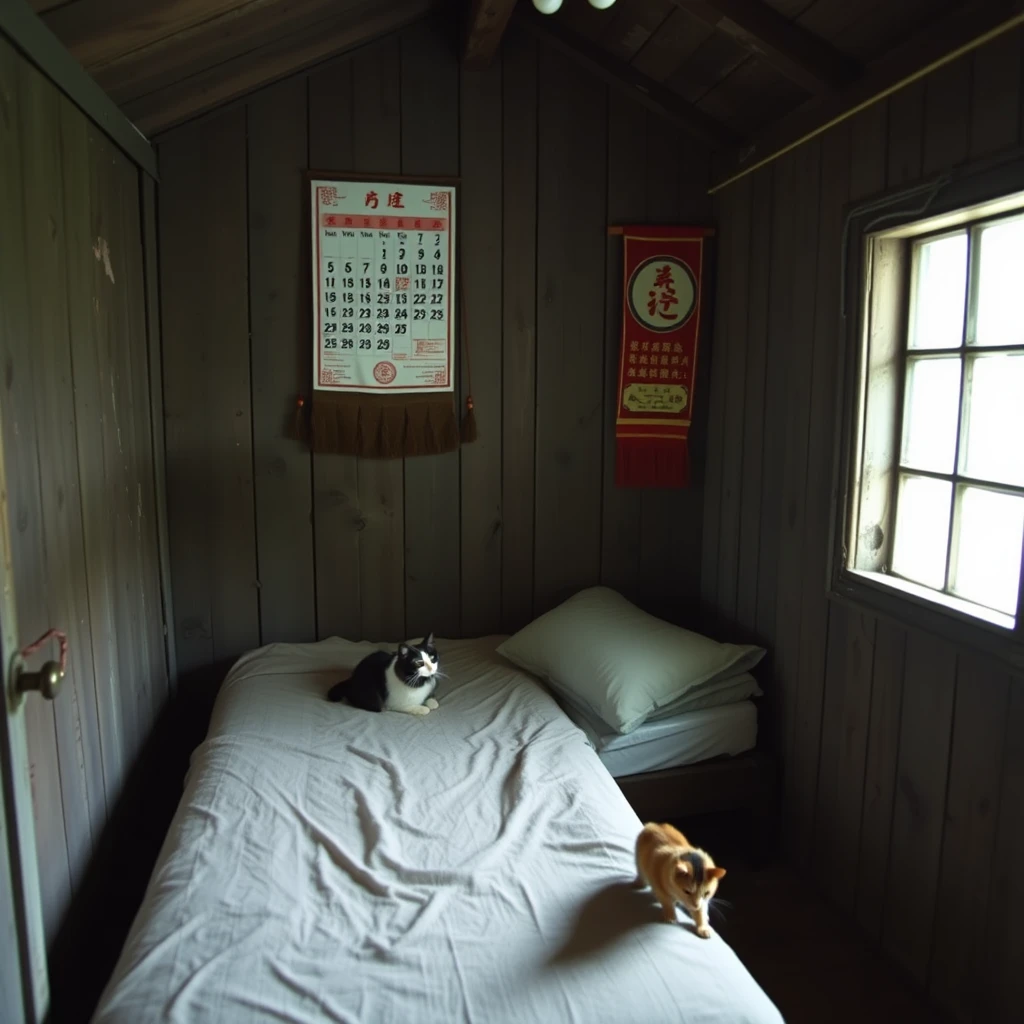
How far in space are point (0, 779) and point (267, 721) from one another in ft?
3.30

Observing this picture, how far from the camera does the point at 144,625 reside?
230 cm

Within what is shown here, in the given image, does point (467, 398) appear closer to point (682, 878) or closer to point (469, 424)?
point (469, 424)

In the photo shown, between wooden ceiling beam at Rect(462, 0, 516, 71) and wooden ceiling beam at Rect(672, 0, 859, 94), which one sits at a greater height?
wooden ceiling beam at Rect(462, 0, 516, 71)

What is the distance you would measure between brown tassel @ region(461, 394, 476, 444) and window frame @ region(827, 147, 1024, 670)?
1.17 meters

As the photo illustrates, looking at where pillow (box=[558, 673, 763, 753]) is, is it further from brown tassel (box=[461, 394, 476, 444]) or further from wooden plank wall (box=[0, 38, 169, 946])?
wooden plank wall (box=[0, 38, 169, 946])

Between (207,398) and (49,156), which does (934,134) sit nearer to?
(49,156)

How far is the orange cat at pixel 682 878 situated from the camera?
4.39ft

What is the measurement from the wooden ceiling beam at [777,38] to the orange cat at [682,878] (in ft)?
6.01

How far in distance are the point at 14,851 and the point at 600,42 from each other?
2667mm

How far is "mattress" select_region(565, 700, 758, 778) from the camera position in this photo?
220 cm

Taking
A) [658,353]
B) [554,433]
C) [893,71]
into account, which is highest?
[893,71]

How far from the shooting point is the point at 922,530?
1.95 m

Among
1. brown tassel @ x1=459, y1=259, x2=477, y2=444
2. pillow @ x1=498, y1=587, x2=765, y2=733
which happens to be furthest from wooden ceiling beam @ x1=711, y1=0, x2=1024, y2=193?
pillow @ x1=498, y1=587, x2=765, y2=733

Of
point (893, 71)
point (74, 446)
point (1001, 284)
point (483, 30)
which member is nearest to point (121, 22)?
point (74, 446)
